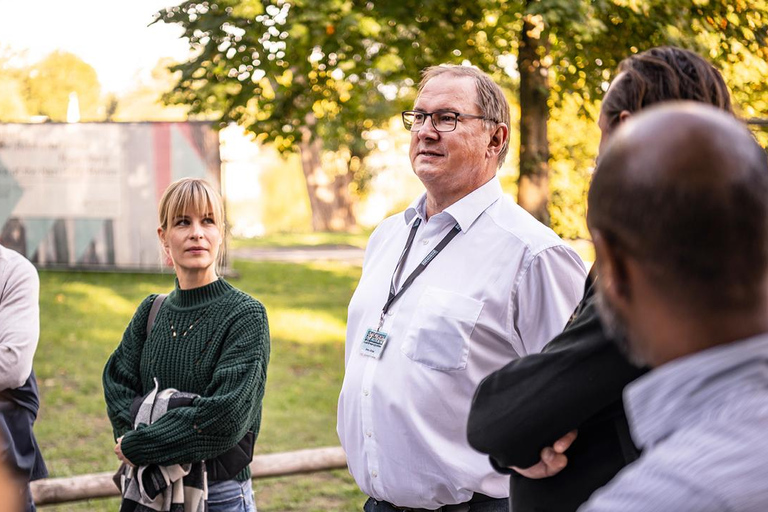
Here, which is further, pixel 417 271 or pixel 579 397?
pixel 417 271

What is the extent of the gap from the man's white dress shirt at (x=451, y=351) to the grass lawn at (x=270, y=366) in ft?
11.3

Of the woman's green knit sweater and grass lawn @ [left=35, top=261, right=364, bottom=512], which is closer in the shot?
the woman's green knit sweater

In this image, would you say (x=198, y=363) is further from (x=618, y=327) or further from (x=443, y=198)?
(x=618, y=327)

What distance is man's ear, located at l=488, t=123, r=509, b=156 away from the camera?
2.96 meters

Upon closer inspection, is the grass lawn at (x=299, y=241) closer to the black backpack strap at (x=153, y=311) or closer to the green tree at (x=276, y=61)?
the green tree at (x=276, y=61)

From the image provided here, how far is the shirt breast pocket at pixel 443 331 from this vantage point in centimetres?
253

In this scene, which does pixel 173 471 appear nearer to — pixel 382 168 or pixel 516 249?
pixel 516 249

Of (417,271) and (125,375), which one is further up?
(417,271)

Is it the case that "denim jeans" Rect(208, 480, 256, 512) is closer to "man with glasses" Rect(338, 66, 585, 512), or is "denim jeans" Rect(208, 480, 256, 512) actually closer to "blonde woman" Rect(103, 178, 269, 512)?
"blonde woman" Rect(103, 178, 269, 512)

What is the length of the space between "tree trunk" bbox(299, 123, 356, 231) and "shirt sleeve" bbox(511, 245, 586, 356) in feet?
76.9

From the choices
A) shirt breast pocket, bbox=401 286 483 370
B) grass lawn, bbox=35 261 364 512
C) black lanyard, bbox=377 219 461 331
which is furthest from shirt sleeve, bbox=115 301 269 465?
grass lawn, bbox=35 261 364 512

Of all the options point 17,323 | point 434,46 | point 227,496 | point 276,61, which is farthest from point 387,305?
point 434,46

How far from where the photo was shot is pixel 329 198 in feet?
87.7

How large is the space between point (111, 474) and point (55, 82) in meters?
23.4
